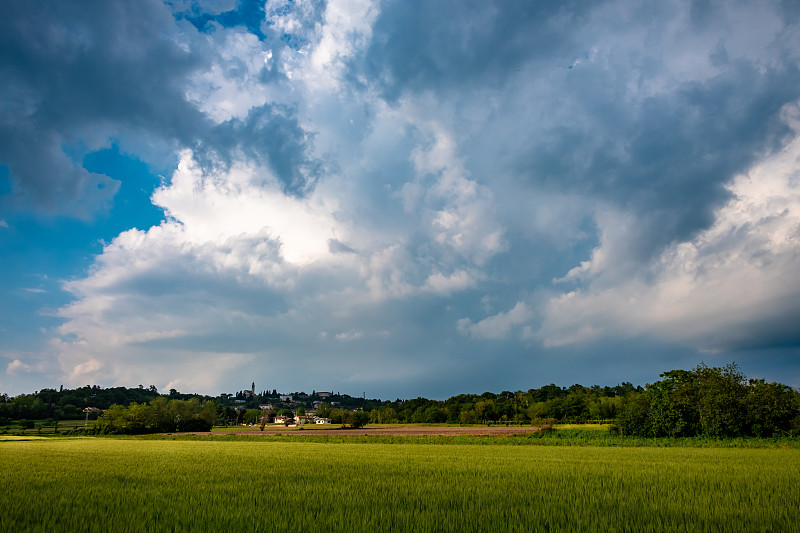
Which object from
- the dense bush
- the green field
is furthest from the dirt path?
the green field

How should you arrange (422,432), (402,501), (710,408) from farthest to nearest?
(422,432), (710,408), (402,501)

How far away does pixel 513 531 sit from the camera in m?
7.71

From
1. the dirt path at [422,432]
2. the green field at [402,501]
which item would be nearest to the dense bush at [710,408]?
the dirt path at [422,432]

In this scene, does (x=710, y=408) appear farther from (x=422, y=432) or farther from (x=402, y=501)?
(x=402, y=501)

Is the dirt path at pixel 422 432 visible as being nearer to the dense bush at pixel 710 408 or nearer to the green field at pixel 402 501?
the dense bush at pixel 710 408

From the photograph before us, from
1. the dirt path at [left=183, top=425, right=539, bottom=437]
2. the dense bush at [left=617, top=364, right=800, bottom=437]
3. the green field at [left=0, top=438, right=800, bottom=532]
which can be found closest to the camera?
the green field at [left=0, top=438, right=800, bottom=532]

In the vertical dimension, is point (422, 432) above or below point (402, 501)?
below

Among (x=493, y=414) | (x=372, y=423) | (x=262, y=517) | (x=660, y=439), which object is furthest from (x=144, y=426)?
(x=262, y=517)

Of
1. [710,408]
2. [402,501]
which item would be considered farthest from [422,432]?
[402,501]

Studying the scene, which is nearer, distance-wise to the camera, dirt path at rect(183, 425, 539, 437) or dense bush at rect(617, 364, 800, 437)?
dense bush at rect(617, 364, 800, 437)

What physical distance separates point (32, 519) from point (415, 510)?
8.09m

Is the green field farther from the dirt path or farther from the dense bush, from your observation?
the dirt path

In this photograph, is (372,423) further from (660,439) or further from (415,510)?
(415,510)

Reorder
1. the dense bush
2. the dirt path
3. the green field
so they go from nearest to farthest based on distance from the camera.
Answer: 1. the green field
2. the dense bush
3. the dirt path
